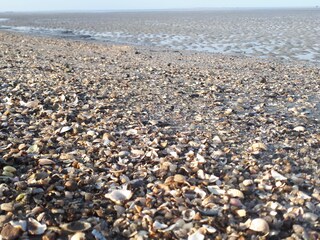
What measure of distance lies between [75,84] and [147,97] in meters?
2.00

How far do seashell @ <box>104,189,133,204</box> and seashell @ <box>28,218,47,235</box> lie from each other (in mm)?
760

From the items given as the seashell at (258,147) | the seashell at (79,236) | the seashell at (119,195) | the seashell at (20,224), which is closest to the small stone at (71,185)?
the seashell at (119,195)

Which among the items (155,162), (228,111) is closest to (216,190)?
(155,162)

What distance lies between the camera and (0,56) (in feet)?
A: 43.5

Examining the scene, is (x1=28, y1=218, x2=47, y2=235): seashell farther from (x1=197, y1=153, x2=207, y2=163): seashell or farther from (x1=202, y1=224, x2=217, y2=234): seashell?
(x1=197, y1=153, x2=207, y2=163): seashell

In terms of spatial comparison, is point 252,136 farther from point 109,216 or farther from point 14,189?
point 14,189

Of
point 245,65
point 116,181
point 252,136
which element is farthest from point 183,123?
point 245,65

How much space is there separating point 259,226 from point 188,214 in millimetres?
663

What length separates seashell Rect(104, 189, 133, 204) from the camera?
12.2ft

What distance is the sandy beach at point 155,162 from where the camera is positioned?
11.0ft

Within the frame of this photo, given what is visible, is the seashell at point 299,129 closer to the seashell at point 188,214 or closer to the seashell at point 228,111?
the seashell at point 228,111

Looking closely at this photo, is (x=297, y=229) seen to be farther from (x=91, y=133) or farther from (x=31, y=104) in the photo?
(x=31, y=104)

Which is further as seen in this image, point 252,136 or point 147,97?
point 147,97

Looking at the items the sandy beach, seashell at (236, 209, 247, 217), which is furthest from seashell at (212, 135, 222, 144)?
seashell at (236, 209, 247, 217)
